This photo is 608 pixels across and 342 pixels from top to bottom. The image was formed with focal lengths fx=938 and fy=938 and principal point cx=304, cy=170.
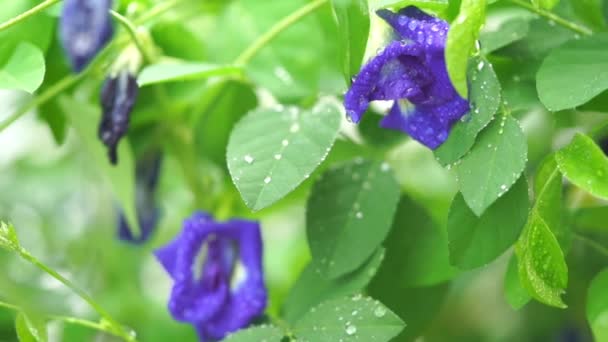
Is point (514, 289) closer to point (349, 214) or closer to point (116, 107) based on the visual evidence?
point (349, 214)

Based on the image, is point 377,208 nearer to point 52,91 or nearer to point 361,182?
point 361,182

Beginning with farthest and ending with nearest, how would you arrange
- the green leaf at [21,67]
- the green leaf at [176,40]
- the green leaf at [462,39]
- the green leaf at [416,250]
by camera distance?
the green leaf at [176,40]
the green leaf at [416,250]
the green leaf at [21,67]
the green leaf at [462,39]

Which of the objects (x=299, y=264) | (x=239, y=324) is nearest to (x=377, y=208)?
(x=239, y=324)

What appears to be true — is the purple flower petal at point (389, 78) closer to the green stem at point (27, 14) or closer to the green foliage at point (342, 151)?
the green foliage at point (342, 151)

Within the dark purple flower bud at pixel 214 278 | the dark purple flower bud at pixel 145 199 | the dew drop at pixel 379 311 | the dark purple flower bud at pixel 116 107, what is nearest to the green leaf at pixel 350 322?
the dew drop at pixel 379 311

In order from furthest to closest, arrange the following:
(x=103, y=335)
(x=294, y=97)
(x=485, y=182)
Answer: (x=103, y=335) < (x=294, y=97) < (x=485, y=182)
